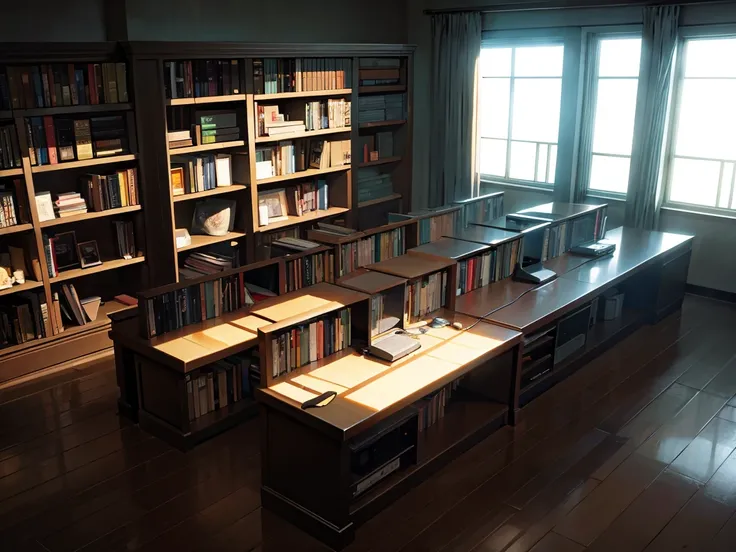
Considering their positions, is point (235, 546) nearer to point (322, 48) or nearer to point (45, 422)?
point (45, 422)

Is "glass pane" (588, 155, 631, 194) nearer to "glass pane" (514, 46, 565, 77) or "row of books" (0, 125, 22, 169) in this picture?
"glass pane" (514, 46, 565, 77)

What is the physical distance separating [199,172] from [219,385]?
204 centimetres

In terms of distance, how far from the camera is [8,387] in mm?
4609

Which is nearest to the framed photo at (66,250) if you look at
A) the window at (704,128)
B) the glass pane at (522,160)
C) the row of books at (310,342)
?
the row of books at (310,342)

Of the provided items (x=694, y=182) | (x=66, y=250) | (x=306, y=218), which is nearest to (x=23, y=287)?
(x=66, y=250)

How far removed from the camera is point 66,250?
5.04 metres

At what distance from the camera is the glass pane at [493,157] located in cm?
778

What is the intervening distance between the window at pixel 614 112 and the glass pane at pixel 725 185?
0.81 m

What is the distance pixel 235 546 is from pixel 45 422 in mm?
1731

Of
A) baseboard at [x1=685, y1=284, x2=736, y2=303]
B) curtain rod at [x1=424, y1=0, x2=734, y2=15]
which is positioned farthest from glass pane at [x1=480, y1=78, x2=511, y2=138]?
baseboard at [x1=685, y1=284, x2=736, y2=303]

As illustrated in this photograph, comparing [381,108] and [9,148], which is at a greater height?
[381,108]

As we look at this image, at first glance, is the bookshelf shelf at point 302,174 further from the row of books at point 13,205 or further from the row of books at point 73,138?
the row of books at point 13,205

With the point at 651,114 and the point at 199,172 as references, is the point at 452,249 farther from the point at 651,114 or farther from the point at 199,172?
the point at 651,114

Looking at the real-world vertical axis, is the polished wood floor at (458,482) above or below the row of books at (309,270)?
below
